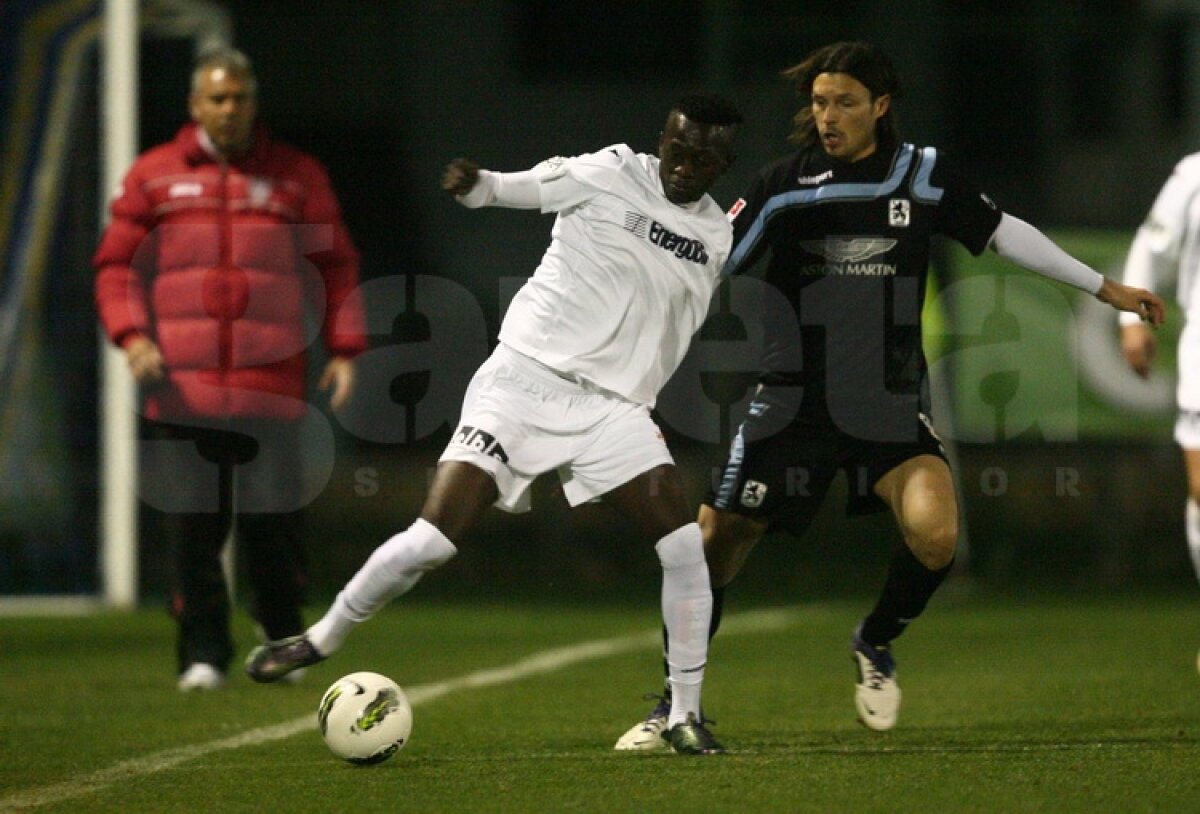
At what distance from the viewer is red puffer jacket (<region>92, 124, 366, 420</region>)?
8305mm

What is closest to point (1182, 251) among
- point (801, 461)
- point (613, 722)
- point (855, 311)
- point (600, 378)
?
point (855, 311)

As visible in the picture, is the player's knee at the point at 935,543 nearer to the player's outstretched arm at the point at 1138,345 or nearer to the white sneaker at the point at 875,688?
the white sneaker at the point at 875,688

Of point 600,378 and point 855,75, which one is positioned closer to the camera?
point 600,378

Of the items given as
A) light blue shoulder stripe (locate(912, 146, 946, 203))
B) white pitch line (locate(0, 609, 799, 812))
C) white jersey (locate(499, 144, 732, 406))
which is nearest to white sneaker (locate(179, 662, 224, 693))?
white pitch line (locate(0, 609, 799, 812))

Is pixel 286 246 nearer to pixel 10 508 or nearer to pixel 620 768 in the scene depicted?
pixel 620 768

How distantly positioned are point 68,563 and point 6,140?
2491 mm

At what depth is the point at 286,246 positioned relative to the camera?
8336 mm

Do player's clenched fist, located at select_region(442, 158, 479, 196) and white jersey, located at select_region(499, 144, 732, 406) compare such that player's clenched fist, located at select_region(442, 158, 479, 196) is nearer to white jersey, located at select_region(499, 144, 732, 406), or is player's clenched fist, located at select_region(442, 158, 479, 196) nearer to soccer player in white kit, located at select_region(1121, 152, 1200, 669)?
white jersey, located at select_region(499, 144, 732, 406)

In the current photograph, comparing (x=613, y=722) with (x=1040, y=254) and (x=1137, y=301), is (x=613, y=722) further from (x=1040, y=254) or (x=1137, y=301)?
(x=1137, y=301)

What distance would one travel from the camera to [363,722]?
579 centimetres

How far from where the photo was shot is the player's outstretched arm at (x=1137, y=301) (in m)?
6.49

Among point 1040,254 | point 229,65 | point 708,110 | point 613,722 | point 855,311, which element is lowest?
point 613,722

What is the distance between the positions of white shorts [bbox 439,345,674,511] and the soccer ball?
675 millimetres

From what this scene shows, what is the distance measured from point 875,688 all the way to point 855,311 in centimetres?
122
